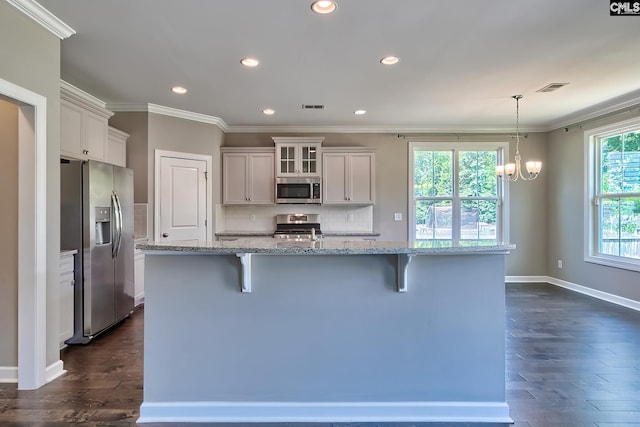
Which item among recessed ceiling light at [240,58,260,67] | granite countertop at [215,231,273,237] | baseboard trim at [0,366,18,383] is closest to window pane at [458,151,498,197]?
granite countertop at [215,231,273,237]

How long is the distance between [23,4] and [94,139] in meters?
1.72

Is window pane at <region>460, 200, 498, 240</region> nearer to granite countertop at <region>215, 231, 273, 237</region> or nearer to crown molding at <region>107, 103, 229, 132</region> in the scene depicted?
granite countertop at <region>215, 231, 273, 237</region>

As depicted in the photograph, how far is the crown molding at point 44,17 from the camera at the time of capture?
2.29 meters

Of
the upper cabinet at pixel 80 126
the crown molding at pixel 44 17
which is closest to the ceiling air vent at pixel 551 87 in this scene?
the crown molding at pixel 44 17

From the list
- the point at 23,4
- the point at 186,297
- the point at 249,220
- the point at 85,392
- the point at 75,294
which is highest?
the point at 23,4

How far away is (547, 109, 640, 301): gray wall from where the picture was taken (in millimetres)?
4883

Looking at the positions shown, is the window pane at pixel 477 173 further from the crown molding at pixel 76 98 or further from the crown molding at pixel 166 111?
the crown molding at pixel 76 98

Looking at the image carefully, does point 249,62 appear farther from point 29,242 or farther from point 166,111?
point 29,242

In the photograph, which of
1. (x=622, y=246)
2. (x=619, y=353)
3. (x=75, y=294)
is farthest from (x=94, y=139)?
(x=622, y=246)

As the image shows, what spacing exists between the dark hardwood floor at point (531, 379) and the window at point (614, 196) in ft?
3.45

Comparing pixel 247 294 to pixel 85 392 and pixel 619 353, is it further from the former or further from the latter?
pixel 619 353

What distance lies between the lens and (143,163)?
15.1 ft

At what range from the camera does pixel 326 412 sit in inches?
82.3

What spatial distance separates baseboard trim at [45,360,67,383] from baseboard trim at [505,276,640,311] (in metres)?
6.16
